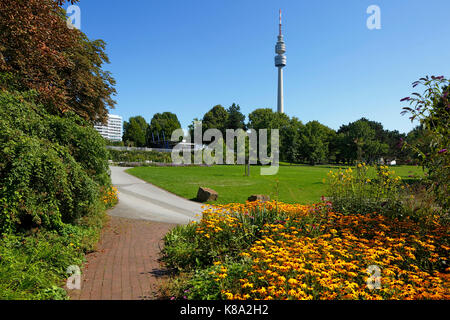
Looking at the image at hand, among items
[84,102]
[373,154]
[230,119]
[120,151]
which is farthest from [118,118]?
[84,102]

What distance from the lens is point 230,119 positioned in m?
74.6

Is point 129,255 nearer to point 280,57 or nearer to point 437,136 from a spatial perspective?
point 437,136

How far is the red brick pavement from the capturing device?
13.4 ft

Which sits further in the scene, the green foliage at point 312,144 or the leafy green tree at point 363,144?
the green foliage at point 312,144

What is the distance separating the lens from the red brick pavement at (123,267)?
4.09 meters

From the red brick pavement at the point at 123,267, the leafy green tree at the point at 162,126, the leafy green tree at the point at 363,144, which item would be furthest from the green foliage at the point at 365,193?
the leafy green tree at the point at 162,126

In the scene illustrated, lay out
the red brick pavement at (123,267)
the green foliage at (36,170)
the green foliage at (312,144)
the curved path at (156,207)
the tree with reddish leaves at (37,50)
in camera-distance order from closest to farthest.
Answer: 1. the red brick pavement at (123,267)
2. the green foliage at (36,170)
3. the tree with reddish leaves at (37,50)
4. the curved path at (156,207)
5. the green foliage at (312,144)

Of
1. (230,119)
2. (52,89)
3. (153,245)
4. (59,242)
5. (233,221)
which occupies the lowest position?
(153,245)

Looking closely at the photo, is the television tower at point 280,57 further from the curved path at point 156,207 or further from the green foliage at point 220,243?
the green foliage at point 220,243

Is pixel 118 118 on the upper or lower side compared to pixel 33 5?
upper

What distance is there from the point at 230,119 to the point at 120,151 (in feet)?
120

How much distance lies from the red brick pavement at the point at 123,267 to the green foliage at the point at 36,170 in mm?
1234

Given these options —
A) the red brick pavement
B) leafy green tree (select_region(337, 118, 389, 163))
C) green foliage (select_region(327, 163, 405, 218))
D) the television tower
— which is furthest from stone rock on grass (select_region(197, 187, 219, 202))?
the television tower
